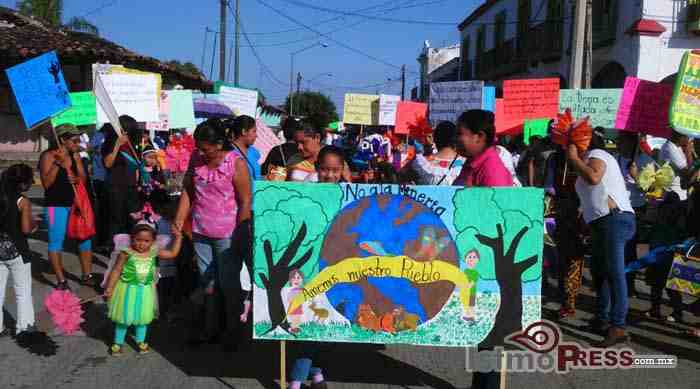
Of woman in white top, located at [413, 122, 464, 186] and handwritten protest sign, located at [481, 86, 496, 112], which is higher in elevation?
handwritten protest sign, located at [481, 86, 496, 112]

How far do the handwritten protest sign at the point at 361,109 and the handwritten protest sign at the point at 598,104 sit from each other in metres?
5.91

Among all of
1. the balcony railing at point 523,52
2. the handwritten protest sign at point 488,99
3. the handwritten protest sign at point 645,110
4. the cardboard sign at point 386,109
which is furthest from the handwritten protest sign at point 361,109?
the balcony railing at point 523,52

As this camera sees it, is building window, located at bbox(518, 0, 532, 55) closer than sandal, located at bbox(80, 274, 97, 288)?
No

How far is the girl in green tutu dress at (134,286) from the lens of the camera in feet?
15.9

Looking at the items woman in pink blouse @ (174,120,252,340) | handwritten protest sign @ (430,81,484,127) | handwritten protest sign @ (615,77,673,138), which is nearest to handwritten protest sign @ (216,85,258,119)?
handwritten protest sign @ (430,81,484,127)

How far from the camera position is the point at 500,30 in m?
32.1

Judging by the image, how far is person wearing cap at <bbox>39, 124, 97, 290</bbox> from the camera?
6.45 metres

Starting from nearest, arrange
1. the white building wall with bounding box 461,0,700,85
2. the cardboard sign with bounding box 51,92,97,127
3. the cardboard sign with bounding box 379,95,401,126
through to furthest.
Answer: the cardboard sign with bounding box 51,92,97,127, the cardboard sign with bounding box 379,95,401,126, the white building wall with bounding box 461,0,700,85

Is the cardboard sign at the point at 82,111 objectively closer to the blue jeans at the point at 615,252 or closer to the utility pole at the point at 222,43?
the blue jeans at the point at 615,252

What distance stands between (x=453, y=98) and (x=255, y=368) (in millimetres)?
7577

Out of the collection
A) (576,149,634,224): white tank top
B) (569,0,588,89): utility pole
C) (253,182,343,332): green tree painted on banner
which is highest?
(569,0,588,89): utility pole

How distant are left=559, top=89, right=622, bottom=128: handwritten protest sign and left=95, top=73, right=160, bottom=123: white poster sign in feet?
18.9

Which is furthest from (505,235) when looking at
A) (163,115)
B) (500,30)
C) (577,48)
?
(500,30)

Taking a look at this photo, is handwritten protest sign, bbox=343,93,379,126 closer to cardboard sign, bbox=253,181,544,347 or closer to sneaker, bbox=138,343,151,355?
sneaker, bbox=138,343,151,355
